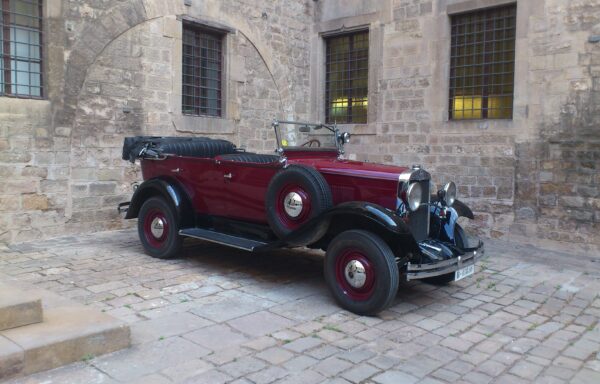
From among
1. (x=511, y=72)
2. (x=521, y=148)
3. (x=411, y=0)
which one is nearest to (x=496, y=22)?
(x=511, y=72)

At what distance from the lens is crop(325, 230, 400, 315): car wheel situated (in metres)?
4.35

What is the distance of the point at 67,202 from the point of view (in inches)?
288

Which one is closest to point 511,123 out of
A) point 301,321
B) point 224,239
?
point 224,239

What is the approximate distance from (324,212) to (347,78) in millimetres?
6305

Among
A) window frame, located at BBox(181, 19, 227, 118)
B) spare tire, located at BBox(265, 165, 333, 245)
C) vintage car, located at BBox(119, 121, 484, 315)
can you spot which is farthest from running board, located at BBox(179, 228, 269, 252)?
window frame, located at BBox(181, 19, 227, 118)

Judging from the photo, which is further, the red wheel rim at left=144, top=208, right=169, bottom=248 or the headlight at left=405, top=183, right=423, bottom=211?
the red wheel rim at left=144, top=208, right=169, bottom=248

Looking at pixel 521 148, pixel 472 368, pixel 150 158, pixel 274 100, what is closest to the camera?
pixel 472 368

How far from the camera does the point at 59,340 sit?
11.0 feet

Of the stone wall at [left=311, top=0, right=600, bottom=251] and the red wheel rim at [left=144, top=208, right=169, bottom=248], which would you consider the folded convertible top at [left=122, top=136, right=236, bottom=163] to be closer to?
the red wheel rim at [left=144, top=208, right=169, bottom=248]

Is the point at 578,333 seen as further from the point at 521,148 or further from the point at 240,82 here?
the point at 240,82

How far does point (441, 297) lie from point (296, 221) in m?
1.61

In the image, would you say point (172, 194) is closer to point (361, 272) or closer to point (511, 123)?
point (361, 272)

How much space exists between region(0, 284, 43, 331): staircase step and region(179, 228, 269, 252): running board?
A: 2.01 metres

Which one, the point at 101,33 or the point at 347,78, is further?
the point at 347,78
